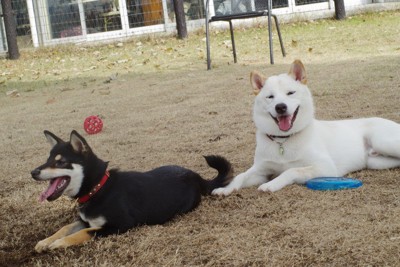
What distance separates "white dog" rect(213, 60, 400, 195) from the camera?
3.85 metres

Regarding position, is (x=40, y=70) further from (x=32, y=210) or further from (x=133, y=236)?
(x=133, y=236)

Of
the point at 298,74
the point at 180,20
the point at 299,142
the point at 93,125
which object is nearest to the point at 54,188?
the point at 299,142

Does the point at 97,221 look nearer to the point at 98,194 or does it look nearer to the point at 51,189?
the point at 98,194

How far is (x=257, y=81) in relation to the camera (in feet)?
13.3

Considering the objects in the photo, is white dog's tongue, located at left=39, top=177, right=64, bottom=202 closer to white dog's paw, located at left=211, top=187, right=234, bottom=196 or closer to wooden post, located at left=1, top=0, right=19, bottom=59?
white dog's paw, located at left=211, top=187, right=234, bottom=196

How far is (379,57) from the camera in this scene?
862cm

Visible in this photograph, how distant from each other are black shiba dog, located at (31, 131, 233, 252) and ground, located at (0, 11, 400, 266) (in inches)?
2.7

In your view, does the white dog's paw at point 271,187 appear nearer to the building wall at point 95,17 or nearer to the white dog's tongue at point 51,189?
the white dog's tongue at point 51,189

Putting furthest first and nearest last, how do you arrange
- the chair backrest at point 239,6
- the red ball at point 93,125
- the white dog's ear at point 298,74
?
the chair backrest at point 239,6 → the red ball at point 93,125 → the white dog's ear at point 298,74

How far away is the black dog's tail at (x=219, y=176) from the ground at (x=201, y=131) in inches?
4.4

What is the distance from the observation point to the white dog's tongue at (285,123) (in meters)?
3.87

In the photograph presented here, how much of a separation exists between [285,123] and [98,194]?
1311 millimetres

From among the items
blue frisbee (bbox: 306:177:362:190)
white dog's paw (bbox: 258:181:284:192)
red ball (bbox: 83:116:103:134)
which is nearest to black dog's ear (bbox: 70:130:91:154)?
white dog's paw (bbox: 258:181:284:192)

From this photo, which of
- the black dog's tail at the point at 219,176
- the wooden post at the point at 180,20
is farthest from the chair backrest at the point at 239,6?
the black dog's tail at the point at 219,176
